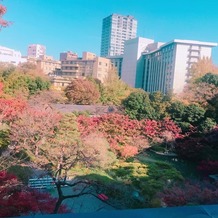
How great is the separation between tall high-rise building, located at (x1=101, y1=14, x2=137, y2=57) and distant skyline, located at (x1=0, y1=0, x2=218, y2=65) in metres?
0.07

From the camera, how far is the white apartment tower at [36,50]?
3.54 m

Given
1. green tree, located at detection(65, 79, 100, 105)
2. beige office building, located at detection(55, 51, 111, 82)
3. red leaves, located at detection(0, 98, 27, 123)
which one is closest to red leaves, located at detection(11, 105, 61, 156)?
red leaves, located at detection(0, 98, 27, 123)

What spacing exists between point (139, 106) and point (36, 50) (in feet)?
7.41

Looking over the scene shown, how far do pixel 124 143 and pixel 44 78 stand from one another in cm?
184

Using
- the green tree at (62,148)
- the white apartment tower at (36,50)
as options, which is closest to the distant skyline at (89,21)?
the white apartment tower at (36,50)

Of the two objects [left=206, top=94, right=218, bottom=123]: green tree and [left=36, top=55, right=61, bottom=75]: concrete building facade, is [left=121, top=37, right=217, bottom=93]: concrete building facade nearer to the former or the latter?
[left=36, top=55, right=61, bottom=75]: concrete building facade

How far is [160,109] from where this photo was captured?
5156 mm

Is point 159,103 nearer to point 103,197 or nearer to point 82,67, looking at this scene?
point 82,67

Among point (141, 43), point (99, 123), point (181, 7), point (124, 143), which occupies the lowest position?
point (124, 143)

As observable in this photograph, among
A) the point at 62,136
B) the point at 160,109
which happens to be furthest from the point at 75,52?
the point at 160,109

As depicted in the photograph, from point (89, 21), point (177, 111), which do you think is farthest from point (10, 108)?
point (177, 111)

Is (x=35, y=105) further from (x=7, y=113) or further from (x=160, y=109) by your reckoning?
(x=160, y=109)

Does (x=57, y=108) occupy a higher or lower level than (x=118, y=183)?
higher

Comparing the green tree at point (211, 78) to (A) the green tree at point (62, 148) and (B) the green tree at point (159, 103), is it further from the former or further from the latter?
(A) the green tree at point (62, 148)
